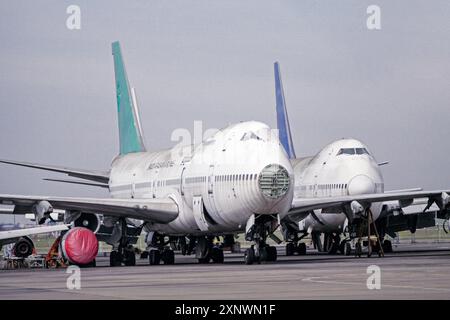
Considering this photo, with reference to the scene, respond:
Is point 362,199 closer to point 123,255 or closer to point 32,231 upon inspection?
point 123,255

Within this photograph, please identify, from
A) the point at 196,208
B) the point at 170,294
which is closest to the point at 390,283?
the point at 170,294

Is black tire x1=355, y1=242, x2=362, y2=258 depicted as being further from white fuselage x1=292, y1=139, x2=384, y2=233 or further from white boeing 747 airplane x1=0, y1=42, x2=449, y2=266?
white fuselage x1=292, y1=139, x2=384, y2=233

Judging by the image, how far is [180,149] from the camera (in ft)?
168

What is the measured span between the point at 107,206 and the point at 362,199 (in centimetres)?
1213

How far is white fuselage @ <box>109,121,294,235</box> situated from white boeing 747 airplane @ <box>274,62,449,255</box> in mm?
4398

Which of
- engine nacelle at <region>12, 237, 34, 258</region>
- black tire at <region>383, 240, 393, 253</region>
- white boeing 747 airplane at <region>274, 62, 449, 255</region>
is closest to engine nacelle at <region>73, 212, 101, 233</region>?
engine nacelle at <region>12, 237, 34, 258</region>

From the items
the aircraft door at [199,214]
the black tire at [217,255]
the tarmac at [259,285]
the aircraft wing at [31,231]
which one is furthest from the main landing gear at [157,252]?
the tarmac at [259,285]

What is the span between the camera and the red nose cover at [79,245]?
4403cm

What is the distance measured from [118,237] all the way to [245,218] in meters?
8.13

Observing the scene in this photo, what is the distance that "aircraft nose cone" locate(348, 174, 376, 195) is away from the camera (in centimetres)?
5284

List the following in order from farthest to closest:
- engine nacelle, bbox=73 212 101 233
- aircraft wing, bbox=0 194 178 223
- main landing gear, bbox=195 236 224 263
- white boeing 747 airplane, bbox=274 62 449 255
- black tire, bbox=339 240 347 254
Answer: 1. black tire, bbox=339 240 347 254
2. white boeing 747 airplane, bbox=274 62 449 255
3. main landing gear, bbox=195 236 224 263
4. engine nacelle, bbox=73 212 101 233
5. aircraft wing, bbox=0 194 178 223

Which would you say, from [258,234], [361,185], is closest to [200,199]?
[258,234]

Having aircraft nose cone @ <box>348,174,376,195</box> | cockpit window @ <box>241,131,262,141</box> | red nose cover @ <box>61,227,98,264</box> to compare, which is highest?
cockpit window @ <box>241,131,262,141</box>
